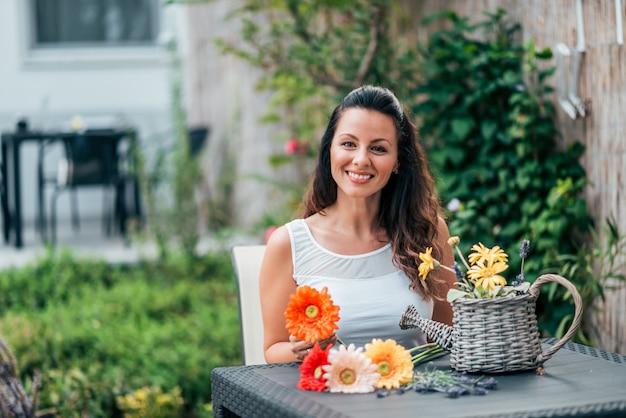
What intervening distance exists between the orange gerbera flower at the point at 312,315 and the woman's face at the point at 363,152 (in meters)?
0.49

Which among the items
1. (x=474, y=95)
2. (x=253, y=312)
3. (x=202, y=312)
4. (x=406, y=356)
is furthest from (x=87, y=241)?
(x=406, y=356)

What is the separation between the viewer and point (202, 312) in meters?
5.19

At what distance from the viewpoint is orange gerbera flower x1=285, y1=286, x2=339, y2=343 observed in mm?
1935

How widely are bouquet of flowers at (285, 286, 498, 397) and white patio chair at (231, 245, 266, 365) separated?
0.91 metres

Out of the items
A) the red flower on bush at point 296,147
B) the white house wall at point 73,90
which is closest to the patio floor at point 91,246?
the white house wall at point 73,90

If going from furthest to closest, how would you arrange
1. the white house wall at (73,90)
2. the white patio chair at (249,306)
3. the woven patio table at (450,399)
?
the white house wall at (73,90)
the white patio chair at (249,306)
the woven patio table at (450,399)

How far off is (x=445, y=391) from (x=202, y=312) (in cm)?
341

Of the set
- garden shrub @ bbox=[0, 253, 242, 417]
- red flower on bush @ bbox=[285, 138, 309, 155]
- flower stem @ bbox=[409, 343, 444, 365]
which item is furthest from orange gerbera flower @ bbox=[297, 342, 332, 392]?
red flower on bush @ bbox=[285, 138, 309, 155]

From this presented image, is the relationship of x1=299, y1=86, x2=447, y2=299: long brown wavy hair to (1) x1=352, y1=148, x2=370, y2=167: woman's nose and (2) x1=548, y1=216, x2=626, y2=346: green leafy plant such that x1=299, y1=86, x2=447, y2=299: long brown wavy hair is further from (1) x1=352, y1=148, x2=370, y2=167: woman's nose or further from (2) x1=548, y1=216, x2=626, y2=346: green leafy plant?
(2) x1=548, y1=216, x2=626, y2=346: green leafy plant

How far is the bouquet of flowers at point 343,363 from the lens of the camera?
6.19 feet

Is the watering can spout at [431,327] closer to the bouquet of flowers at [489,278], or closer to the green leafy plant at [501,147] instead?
the bouquet of flowers at [489,278]

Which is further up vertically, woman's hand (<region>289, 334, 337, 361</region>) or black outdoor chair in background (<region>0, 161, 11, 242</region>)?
woman's hand (<region>289, 334, 337, 361</region>)

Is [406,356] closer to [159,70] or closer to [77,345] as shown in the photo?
[77,345]

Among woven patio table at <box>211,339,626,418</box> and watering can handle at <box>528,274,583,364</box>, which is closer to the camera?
woven patio table at <box>211,339,626,418</box>
